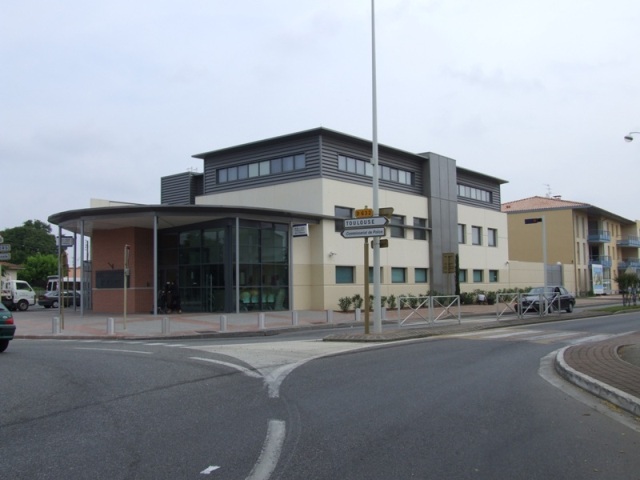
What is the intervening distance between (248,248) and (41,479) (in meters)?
25.5

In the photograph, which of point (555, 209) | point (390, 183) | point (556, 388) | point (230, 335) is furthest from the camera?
point (555, 209)

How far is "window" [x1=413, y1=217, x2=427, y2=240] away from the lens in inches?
1591

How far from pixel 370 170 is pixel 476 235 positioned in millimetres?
14614

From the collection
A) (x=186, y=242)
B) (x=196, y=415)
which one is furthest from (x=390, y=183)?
(x=196, y=415)

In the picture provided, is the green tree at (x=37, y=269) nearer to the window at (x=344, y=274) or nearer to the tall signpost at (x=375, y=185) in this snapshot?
the window at (x=344, y=274)

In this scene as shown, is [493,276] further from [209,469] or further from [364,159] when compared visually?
[209,469]

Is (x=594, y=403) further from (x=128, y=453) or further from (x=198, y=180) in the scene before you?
(x=198, y=180)

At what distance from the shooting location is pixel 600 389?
8594 millimetres

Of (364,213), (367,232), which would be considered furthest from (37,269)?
(367,232)

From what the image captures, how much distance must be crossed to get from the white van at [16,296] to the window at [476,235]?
32.8m

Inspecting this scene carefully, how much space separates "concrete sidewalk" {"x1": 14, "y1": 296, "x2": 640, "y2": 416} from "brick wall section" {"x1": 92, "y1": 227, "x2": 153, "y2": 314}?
273cm

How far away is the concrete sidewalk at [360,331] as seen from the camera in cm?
939

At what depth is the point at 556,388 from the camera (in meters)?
9.27

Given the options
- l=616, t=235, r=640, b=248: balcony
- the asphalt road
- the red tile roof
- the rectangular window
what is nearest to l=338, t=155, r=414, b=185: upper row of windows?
the rectangular window
